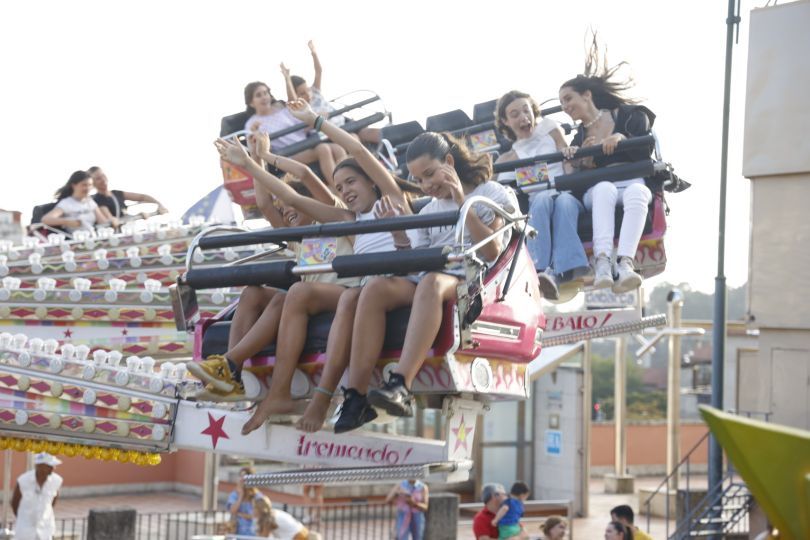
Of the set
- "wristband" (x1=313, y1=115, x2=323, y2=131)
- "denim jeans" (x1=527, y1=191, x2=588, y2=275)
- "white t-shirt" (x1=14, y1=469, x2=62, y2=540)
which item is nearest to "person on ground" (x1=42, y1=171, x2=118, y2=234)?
"white t-shirt" (x1=14, y1=469, x2=62, y2=540)

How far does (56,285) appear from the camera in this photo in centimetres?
898

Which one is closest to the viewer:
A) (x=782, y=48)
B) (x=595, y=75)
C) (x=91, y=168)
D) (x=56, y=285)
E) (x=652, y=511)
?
(x=595, y=75)

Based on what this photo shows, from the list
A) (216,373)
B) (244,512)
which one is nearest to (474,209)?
(216,373)

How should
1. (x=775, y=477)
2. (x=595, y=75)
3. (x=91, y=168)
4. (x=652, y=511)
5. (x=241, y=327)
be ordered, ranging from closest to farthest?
(x=775, y=477), (x=241, y=327), (x=595, y=75), (x=91, y=168), (x=652, y=511)

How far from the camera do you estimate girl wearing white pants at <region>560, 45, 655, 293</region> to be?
771 centimetres

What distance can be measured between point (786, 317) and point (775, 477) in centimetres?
1202

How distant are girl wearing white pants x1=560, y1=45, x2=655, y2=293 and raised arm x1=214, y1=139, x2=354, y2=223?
7.19 ft

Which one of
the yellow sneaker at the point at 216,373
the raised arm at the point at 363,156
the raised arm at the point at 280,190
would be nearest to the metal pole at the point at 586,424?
the raised arm at the point at 280,190

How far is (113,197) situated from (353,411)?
761 cm

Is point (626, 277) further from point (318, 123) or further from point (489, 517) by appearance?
point (489, 517)

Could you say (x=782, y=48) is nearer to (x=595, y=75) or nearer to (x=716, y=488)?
(x=716, y=488)

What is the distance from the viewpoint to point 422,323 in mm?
5043

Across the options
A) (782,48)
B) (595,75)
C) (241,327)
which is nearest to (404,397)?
(241,327)

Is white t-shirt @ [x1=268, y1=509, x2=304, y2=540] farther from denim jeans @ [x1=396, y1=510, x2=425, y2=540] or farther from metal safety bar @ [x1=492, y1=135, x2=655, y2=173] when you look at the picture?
metal safety bar @ [x1=492, y1=135, x2=655, y2=173]
